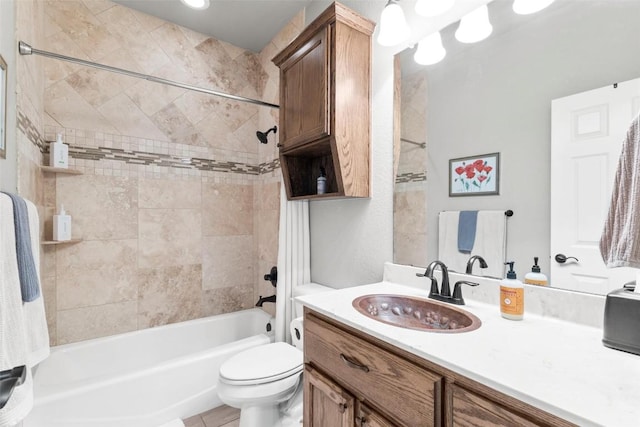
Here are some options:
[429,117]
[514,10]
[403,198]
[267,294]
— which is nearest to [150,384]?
[267,294]

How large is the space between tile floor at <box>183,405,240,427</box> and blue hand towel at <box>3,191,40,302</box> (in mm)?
1254

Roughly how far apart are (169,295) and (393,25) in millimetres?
2433

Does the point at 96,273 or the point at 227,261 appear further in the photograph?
the point at 227,261

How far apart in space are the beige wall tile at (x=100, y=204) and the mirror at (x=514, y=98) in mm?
2035

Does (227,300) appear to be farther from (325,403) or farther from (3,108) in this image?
(3,108)

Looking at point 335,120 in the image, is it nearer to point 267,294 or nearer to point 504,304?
point 504,304

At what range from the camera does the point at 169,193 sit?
234 cm

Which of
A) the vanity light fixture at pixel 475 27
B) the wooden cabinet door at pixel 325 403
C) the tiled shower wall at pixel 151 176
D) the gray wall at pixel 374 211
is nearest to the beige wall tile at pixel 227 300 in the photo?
the tiled shower wall at pixel 151 176

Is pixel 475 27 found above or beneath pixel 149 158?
above

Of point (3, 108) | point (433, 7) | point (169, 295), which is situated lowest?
point (169, 295)

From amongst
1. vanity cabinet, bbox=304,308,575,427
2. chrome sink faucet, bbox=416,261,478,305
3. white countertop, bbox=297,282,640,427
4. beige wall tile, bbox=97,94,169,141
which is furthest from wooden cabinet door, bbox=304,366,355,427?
beige wall tile, bbox=97,94,169,141

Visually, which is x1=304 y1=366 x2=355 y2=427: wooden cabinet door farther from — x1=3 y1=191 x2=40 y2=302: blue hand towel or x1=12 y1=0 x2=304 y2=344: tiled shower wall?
x1=12 y1=0 x2=304 y2=344: tiled shower wall

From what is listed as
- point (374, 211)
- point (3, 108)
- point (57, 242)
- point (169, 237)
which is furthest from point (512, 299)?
point (57, 242)

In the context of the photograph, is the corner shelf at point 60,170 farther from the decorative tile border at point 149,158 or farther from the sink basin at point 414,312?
the sink basin at point 414,312
